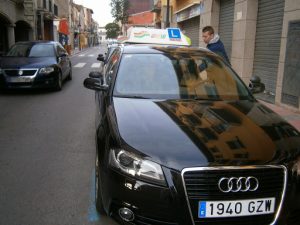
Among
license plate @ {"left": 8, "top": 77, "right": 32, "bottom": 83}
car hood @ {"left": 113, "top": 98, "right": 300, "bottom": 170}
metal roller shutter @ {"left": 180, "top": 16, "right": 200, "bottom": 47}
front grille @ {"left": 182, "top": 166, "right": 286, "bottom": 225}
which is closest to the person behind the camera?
front grille @ {"left": 182, "top": 166, "right": 286, "bottom": 225}

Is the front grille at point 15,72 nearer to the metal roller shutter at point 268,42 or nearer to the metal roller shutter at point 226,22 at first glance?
the metal roller shutter at point 268,42

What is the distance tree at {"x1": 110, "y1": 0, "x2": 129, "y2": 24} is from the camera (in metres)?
70.4

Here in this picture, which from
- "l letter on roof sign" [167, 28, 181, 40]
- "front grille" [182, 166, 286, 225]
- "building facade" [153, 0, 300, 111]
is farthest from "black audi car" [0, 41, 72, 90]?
"front grille" [182, 166, 286, 225]

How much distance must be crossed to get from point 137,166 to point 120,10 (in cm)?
7110

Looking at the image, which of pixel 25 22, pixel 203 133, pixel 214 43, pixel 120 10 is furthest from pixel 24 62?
pixel 120 10

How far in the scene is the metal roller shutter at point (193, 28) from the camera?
21.0 meters

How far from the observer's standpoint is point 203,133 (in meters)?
3.08

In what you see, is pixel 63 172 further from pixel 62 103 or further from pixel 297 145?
pixel 62 103

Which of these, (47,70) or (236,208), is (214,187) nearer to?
(236,208)

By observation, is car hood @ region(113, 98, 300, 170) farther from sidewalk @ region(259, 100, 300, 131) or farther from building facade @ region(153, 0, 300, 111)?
building facade @ region(153, 0, 300, 111)

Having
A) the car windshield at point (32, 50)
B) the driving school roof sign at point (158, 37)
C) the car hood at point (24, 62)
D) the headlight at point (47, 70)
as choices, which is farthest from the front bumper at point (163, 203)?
the car windshield at point (32, 50)

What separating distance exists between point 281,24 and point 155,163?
28.2 feet

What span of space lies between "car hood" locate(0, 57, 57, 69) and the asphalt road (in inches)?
65.5

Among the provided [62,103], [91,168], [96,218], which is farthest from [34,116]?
[96,218]
